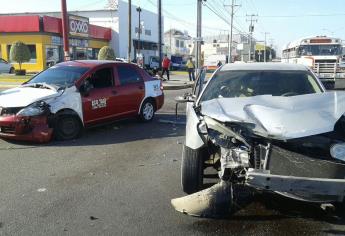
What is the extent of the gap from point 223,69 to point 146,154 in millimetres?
2066

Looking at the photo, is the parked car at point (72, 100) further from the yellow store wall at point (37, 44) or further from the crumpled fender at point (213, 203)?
the yellow store wall at point (37, 44)

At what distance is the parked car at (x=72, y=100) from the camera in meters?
7.92

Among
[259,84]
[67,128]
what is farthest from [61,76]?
[259,84]

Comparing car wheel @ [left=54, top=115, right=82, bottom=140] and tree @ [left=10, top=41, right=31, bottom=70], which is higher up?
tree @ [left=10, top=41, right=31, bottom=70]

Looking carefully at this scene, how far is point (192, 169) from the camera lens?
4.78 m

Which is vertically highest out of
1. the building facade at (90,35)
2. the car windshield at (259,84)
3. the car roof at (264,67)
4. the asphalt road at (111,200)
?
the building facade at (90,35)

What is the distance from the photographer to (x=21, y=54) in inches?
1292

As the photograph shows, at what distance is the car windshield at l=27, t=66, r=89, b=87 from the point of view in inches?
346

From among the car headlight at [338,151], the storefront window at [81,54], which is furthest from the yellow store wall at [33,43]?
the car headlight at [338,151]

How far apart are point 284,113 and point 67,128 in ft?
17.3

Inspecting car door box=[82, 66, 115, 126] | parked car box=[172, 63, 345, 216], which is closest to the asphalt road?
parked car box=[172, 63, 345, 216]

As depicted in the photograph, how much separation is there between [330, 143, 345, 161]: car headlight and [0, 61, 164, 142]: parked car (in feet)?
18.5

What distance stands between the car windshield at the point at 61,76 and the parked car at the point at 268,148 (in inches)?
173

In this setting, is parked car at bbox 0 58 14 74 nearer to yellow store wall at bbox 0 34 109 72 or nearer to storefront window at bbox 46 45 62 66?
yellow store wall at bbox 0 34 109 72
